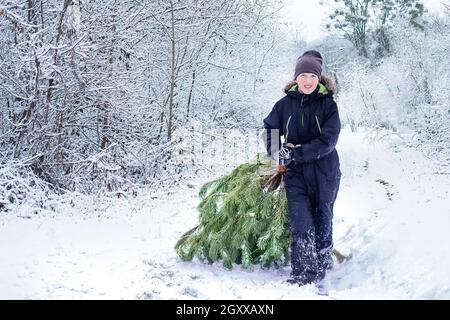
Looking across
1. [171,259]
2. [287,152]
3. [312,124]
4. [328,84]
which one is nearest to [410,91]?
[328,84]

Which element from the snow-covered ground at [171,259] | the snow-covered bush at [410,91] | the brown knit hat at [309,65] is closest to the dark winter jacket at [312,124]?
the brown knit hat at [309,65]

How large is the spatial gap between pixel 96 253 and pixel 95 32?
5586mm

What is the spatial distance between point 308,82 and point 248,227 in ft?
4.61

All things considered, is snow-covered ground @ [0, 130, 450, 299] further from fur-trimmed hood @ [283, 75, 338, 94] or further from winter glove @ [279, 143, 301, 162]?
fur-trimmed hood @ [283, 75, 338, 94]

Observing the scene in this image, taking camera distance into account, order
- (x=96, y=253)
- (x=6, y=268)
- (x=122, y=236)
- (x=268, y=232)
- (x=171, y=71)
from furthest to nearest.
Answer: (x=171, y=71)
(x=122, y=236)
(x=96, y=253)
(x=268, y=232)
(x=6, y=268)

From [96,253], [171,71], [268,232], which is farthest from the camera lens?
[171,71]

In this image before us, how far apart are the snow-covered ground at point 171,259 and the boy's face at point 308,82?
64.5 inches

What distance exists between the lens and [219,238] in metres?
4.53

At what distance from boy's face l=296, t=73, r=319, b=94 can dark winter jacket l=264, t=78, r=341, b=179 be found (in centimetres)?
5

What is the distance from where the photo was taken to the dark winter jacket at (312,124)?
13.5 feet

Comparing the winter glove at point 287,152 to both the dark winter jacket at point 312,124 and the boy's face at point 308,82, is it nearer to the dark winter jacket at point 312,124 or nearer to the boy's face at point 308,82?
the dark winter jacket at point 312,124

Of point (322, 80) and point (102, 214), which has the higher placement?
point (322, 80)
